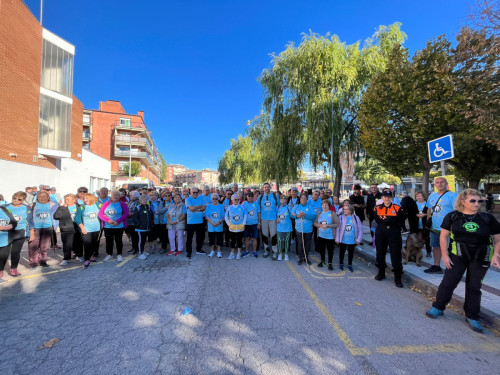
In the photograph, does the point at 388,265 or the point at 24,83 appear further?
the point at 24,83

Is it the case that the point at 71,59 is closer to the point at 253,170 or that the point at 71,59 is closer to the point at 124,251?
the point at 124,251

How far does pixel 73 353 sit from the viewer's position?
8.31 ft

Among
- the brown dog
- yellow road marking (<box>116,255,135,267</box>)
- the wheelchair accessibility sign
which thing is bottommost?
yellow road marking (<box>116,255,135,267</box>)

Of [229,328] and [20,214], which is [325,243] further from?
[20,214]

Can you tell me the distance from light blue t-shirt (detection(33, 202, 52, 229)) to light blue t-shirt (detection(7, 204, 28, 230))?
54 cm

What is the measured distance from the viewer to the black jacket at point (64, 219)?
569 cm

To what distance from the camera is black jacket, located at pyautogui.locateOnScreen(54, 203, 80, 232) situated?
5.69m

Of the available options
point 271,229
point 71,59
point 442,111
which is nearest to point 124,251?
point 271,229

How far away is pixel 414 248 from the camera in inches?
216

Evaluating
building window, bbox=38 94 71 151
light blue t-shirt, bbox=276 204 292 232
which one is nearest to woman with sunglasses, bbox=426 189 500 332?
light blue t-shirt, bbox=276 204 292 232

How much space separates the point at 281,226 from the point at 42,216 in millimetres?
5669

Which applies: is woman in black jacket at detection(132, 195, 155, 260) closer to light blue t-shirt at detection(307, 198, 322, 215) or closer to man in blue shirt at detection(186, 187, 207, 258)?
man in blue shirt at detection(186, 187, 207, 258)

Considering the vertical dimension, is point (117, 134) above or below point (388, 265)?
above

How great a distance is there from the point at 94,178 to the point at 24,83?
12870 millimetres
